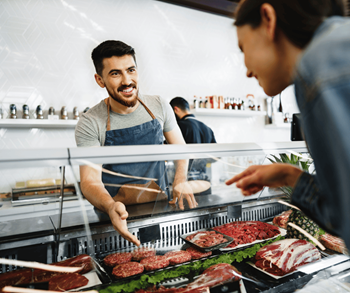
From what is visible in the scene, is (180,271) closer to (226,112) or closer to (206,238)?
(206,238)

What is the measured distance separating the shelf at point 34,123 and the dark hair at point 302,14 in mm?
3678

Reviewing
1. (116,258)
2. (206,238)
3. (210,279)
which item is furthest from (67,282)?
(206,238)

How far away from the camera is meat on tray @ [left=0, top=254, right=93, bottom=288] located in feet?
3.65

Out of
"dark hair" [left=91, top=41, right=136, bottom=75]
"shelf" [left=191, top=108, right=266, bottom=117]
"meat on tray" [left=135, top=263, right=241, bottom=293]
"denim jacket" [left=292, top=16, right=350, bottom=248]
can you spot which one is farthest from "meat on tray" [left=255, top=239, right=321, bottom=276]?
"shelf" [left=191, top=108, right=266, bottom=117]

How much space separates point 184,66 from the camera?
512 centimetres

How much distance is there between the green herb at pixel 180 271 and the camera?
47.9 inches

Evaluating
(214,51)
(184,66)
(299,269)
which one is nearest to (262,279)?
(299,269)

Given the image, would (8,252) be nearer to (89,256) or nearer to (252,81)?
(89,256)

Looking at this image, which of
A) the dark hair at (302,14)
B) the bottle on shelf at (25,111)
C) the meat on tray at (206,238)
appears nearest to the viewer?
the dark hair at (302,14)

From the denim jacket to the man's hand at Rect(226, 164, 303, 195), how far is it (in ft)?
0.90

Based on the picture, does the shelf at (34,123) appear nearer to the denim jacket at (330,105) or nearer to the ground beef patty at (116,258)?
the ground beef patty at (116,258)

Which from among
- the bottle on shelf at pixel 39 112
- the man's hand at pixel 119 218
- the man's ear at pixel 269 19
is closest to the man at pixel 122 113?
the man's hand at pixel 119 218

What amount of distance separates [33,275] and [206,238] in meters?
0.90

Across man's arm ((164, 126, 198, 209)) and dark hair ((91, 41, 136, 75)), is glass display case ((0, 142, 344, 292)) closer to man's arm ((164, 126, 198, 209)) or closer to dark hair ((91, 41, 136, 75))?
man's arm ((164, 126, 198, 209))
